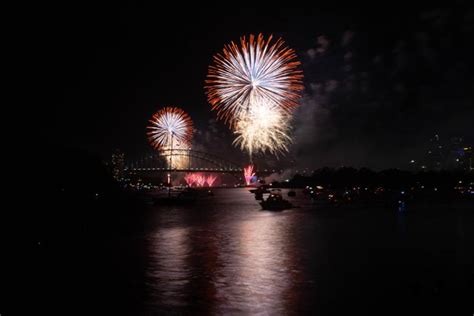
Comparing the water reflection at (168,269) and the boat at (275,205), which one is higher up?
the boat at (275,205)

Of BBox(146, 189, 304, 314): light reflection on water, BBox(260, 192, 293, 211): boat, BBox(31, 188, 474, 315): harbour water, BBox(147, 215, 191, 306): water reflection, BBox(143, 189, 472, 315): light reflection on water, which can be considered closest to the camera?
BBox(31, 188, 474, 315): harbour water

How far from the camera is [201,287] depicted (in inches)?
717

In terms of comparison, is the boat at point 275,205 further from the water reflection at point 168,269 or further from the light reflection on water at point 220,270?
the water reflection at point 168,269

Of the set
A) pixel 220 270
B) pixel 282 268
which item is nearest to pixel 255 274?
pixel 220 270

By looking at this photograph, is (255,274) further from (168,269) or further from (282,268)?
(168,269)

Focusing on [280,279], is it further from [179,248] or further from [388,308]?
[179,248]

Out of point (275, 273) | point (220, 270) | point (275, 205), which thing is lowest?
point (275, 273)

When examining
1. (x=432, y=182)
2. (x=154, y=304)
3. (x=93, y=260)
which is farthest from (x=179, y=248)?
(x=432, y=182)

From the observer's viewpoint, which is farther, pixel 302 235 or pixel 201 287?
pixel 302 235

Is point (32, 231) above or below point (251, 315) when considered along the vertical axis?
above

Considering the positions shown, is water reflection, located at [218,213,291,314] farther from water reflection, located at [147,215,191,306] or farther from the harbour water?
water reflection, located at [147,215,191,306]

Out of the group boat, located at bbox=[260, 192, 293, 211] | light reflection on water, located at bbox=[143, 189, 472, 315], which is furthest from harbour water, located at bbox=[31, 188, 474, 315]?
boat, located at bbox=[260, 192, 293, 211]

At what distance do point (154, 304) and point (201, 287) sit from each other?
2.72 m

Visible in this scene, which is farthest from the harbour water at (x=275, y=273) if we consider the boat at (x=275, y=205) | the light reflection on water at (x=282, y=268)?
the boat at (x=275, y=205)
